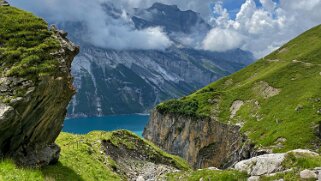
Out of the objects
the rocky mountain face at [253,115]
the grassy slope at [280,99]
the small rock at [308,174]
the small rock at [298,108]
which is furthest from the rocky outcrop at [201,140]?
the small rock at [308,174]

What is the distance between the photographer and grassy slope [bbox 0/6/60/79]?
2344 centimetres

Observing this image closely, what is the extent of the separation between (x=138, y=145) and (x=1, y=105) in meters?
29.7

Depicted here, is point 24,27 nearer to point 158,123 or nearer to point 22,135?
point 22,135

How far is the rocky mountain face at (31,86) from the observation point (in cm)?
2214

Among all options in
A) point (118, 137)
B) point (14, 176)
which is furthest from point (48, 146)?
point (118, 137)

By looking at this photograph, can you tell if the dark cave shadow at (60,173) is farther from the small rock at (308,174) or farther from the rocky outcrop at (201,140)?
the rocky outcrop at (201,140)

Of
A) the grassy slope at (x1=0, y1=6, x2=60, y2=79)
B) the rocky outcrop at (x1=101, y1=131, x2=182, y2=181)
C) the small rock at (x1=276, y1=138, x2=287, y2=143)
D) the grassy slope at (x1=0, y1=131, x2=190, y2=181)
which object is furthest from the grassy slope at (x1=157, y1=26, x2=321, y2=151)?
the grassy slope at (x1=0, y1=6, x2=60, y2=79)

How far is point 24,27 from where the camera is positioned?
26719mm

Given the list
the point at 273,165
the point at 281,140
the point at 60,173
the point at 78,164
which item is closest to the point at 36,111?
the point at 60,173

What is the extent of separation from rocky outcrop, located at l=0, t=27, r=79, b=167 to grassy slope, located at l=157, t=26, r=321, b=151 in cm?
6055

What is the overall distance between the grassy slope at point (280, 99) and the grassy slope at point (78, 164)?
151 feet

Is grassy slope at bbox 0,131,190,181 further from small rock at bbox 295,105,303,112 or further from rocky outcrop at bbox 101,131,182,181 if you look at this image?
small rock at bbox 295,105,303,112

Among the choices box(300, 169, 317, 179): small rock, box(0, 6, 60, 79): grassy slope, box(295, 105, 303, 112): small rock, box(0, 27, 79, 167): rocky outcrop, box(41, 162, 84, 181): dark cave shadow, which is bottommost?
box(41, 162, 84, 181): dark cave shadow

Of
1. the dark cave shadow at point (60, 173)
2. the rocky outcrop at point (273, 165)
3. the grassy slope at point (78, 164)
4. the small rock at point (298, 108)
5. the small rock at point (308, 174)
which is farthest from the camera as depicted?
the small rock at point (298, 108)
